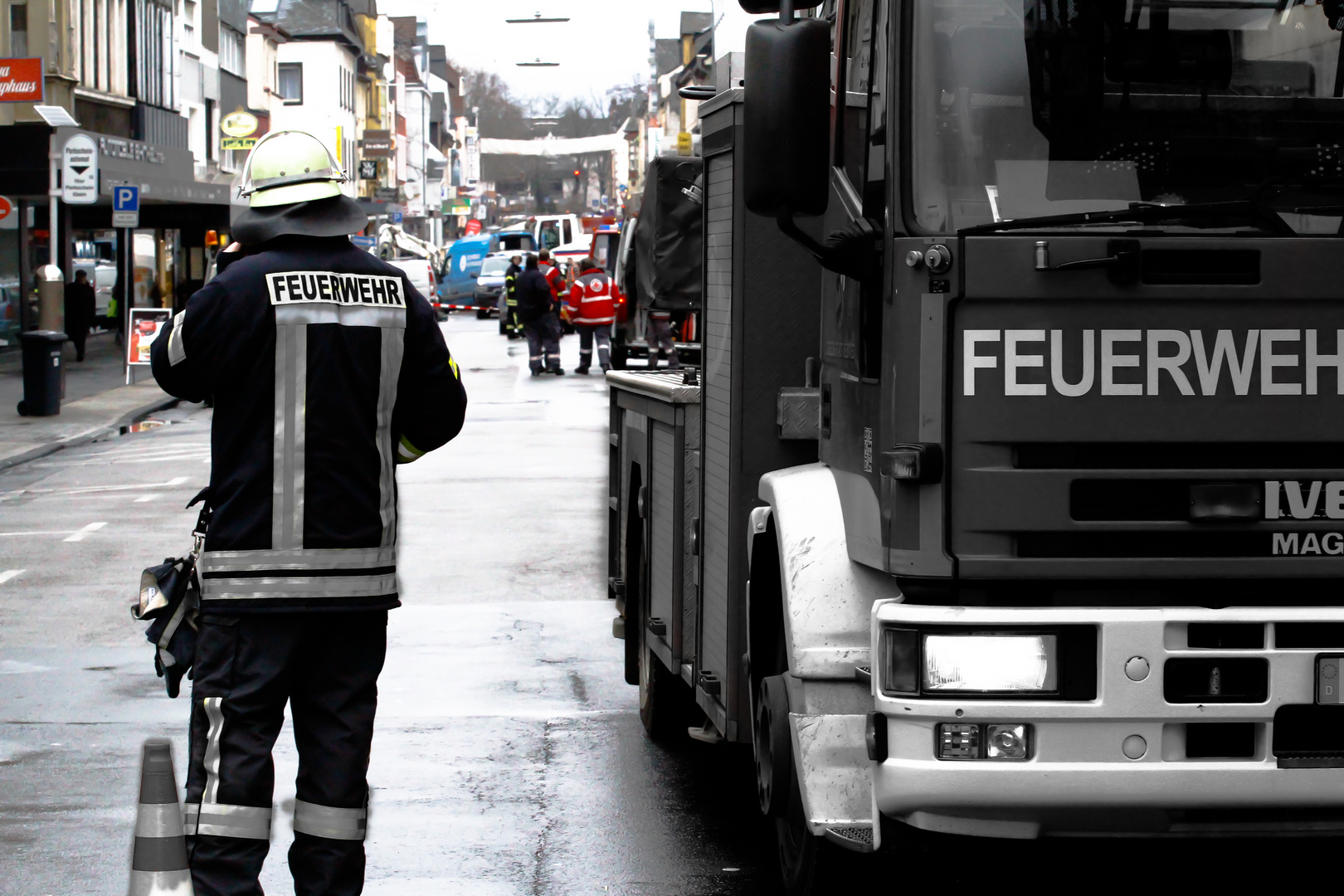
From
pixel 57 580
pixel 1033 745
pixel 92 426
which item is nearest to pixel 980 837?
pixel 1033 745

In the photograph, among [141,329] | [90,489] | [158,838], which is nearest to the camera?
[158,838]

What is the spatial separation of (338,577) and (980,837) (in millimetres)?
1622

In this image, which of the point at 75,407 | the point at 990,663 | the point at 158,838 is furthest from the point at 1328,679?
the point at 75,407

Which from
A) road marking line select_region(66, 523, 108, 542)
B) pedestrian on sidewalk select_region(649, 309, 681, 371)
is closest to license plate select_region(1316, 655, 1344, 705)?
road marking line select_region(66, 523, 108, 542)

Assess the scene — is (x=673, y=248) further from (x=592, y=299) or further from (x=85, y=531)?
(x=592, y=299)

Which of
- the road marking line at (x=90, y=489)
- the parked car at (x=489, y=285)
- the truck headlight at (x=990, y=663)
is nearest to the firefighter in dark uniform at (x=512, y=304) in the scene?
the parked car at (x=489, y=285)

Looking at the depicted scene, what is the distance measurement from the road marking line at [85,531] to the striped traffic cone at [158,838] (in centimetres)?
1031

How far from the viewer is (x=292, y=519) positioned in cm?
464

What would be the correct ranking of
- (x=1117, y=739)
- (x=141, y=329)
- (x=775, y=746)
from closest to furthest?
(x=1117, y=739)
(x=775, y=746)
(x=141, y=329)

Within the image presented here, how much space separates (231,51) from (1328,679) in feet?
200

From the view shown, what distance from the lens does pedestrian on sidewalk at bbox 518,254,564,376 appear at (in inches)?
1281

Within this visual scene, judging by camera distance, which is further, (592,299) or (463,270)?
(463,270)

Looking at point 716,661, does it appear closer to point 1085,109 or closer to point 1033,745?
point 1033,745

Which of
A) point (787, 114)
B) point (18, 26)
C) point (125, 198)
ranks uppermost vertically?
point (18, 26)
